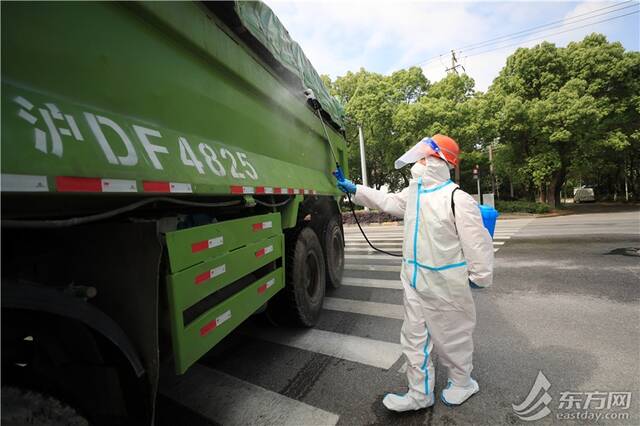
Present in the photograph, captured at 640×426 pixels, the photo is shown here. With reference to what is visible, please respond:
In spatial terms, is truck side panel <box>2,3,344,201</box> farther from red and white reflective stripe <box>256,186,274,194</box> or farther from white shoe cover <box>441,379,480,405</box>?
white shoe cover <box>441,379,480,405</box>

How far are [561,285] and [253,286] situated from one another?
4.64 metres

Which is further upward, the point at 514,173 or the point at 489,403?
the point at 514,173

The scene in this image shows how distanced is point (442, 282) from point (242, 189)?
1.53m

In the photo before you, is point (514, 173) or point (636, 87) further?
point (514, 173)

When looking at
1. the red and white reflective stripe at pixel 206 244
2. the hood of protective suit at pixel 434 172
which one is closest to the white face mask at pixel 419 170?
the hood of protective suit at pixel 434 172

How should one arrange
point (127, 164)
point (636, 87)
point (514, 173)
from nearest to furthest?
1. point (127, 164)
2. point (636, 87)
3. point (514, 173)

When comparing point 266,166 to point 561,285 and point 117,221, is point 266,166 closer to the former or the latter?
point 117,221

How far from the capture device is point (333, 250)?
16.6 feet

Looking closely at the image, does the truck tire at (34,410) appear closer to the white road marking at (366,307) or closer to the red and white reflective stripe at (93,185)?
the red and white reflective stripe at (93,185)

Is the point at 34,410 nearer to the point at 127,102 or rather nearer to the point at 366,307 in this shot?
the point at 127,102

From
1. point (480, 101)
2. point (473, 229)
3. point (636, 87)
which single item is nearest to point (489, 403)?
point (473, 229)

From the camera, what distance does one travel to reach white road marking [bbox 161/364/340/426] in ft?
7.22

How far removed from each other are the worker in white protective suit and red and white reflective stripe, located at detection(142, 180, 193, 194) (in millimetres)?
1527

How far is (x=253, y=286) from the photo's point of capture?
8.32ft
